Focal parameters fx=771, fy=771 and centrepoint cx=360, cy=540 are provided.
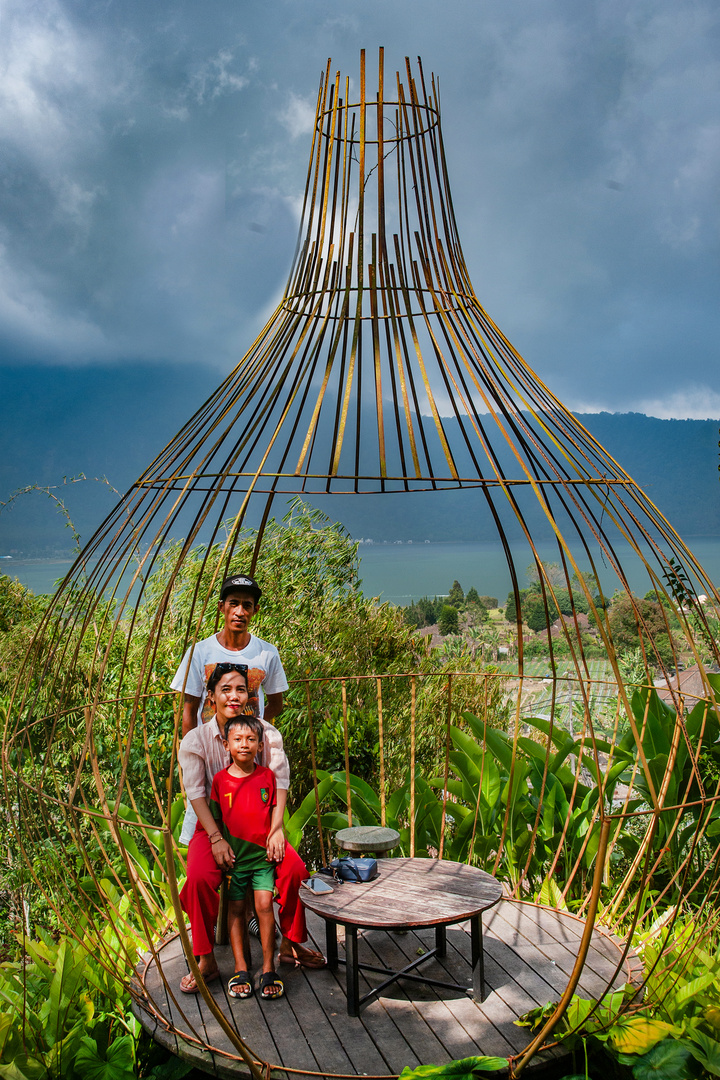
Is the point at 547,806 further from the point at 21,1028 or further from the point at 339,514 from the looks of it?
the point at 339,514

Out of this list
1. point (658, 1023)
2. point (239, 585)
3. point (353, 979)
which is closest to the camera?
point (658, 1023)

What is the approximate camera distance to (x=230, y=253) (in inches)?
1977

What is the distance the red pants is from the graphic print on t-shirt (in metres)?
0.33

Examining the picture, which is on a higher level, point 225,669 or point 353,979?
point 225,669

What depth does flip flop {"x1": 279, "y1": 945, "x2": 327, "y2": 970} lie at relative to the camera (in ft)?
7.60

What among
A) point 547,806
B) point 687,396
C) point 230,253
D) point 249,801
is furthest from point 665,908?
point 687,396

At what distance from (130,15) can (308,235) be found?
86.0 feet

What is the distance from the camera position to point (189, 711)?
237 centimetres

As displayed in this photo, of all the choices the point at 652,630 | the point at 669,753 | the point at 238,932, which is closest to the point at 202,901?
the point at 238,932

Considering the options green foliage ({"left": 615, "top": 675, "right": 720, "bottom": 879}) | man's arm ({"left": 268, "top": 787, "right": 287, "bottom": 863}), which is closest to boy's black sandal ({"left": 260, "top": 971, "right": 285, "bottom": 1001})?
man's arm ({"left": 268, "top": 787, "right": 287, "bottom": 863})

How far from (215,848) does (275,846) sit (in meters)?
0.16

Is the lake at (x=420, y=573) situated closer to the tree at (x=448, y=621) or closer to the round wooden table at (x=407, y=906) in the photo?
the tree at (x=448, y=621)

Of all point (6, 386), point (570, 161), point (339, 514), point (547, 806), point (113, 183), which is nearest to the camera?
point (547, 806)

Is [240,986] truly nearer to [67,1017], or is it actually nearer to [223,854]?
[223,854]
